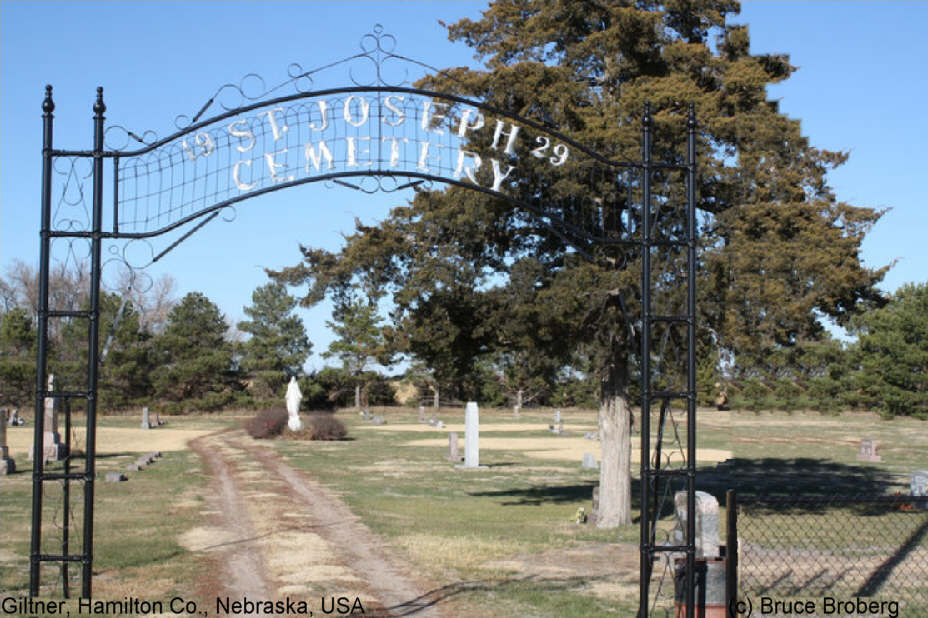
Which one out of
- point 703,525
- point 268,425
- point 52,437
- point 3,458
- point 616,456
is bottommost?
point 268,425

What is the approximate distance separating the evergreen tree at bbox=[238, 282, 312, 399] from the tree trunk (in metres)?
48.0

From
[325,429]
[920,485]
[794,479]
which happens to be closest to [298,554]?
[920,485]

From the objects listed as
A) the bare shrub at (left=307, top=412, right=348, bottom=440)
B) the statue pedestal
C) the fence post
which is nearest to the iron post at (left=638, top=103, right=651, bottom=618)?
the fence post

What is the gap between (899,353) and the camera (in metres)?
40.4

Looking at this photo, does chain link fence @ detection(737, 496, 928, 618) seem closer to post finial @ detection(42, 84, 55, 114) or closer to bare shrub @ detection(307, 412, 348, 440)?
post finial @ detection(42, 84, 55, 114)

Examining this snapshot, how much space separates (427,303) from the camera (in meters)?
16.3

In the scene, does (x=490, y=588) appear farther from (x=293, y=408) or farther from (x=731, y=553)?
(x=293, y=408)

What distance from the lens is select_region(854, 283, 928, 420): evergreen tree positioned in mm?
39750

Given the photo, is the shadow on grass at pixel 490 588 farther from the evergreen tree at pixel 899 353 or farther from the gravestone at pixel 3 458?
the evergreen tree at pixel 899 353

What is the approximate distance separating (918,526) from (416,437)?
86.3ft

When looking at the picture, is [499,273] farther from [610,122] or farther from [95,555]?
[95,555]

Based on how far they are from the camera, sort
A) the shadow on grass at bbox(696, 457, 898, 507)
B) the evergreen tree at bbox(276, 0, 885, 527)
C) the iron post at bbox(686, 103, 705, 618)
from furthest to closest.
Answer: the shadow on grass at bbox(696, 457, 898, 507), the evergreen tree at bbox(276, 0, 885, 527), the iron post at bbox(686, 103, 705, 618)

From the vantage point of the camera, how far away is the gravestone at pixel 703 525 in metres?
8.03

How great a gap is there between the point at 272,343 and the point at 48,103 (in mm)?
56400
